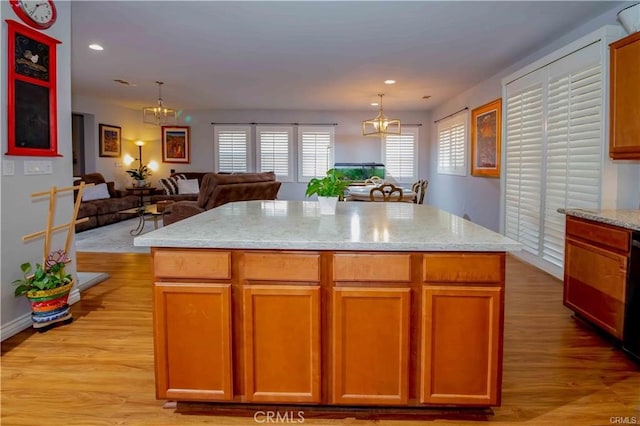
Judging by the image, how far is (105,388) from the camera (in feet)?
7.16

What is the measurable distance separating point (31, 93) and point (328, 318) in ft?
8.46

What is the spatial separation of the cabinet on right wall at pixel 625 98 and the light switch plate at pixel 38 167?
416cm

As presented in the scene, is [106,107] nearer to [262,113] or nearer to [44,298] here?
[262,113]

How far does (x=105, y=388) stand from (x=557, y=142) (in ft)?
14.0

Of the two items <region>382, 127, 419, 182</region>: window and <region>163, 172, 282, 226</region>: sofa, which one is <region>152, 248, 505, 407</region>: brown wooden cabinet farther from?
<region>382, 127, 419, 182</region>: window

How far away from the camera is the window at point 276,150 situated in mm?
9447

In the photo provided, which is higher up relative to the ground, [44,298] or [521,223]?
[521,223]

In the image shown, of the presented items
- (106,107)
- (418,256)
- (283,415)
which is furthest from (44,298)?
(106,107)

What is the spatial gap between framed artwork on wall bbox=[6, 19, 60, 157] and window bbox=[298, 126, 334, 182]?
6.60 m

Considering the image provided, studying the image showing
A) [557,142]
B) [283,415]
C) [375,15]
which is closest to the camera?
[283,415]

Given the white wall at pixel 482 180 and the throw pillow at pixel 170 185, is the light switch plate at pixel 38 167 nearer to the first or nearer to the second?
the white wall at pixel 482 180

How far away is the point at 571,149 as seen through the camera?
12.7 ft

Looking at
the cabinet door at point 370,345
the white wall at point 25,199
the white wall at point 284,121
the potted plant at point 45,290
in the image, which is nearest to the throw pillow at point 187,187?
the white wall at point 284,121

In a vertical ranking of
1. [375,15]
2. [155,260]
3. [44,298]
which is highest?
[375,15]
